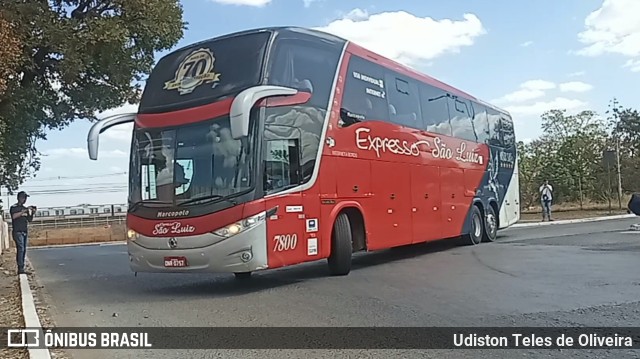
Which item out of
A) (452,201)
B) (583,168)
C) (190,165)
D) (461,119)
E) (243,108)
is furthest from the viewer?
(583,168)

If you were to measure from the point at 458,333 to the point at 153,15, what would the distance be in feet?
44.8

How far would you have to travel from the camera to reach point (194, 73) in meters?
10.8

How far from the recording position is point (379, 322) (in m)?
7.48

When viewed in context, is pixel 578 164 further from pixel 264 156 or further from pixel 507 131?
pixel 264 156

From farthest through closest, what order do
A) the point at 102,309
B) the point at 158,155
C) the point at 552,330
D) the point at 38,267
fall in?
the point at 38,267 → the point at 158,155 → the point at 102,309 → the point at 552,330

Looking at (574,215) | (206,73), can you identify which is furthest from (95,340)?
(574,215)

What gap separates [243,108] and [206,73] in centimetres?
175

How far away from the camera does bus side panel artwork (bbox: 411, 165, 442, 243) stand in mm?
14391

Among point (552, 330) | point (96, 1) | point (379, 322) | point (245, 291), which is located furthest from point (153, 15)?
point (552, 330)

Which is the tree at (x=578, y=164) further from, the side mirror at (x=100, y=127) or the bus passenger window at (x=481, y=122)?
the side mirror at (x=100, y=127)

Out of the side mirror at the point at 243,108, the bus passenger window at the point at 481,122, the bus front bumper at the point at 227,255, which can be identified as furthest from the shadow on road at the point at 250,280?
the bus passenger window at the point at 481,122

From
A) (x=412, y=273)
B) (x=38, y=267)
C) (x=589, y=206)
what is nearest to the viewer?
(x=412, y=273)

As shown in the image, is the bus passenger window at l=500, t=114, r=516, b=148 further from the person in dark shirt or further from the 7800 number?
the person in dark shirt

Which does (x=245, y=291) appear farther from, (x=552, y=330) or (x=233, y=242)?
(x=552, y=330)
